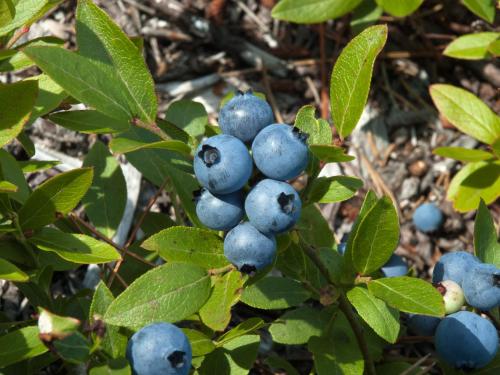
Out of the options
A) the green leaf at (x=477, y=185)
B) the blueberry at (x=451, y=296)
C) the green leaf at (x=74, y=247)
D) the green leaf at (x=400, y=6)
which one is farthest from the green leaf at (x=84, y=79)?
the green leaf at (x=477, y=185)

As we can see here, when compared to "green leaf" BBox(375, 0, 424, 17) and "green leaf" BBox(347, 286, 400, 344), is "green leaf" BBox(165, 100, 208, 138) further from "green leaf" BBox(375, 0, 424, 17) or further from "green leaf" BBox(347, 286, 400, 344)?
"green leaf" BBox(375, 0, 424, 17)

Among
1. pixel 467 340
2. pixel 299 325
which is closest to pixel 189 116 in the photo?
pixel 299 325

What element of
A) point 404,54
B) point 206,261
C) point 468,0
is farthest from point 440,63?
point 206,261

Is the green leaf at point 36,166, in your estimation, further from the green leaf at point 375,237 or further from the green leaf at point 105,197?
the green leaf at point 375,237

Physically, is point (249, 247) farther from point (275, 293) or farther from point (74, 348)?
point (275, 293)

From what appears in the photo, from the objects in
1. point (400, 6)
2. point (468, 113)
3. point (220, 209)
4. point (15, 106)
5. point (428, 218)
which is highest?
point (15, 106)

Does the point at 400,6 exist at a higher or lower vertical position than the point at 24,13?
lower

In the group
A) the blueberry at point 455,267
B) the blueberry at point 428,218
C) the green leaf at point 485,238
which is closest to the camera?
the blueberry at point 455,267
